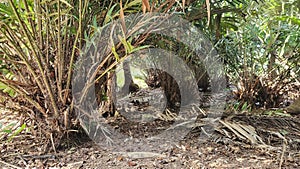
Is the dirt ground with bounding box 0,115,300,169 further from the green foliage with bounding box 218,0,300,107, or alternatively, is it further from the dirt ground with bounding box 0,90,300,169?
the green foliage with bounding box 218,0,300,107

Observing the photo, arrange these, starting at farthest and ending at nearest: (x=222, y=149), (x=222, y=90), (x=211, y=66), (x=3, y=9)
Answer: (x=222, y=90)
(x=211, y=66)
(x=222, y=149)
(x=3, y=9)

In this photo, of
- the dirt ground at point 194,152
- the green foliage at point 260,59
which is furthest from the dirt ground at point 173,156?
the green foliage at point 260,59

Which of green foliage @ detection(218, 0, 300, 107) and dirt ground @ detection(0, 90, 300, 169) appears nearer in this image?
dirt ground @ detection(0, 90, 300, 169)

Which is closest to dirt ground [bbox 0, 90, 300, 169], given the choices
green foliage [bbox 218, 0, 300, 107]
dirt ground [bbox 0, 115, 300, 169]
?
dirt ground [bbox 0, 115, 300, 169]

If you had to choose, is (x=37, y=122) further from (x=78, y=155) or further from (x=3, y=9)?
(x=3, y=9)

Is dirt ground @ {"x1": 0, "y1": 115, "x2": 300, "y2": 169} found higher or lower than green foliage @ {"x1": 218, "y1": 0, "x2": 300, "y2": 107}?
lower

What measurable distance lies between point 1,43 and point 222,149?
0.68m

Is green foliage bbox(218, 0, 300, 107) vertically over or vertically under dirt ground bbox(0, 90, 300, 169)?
over

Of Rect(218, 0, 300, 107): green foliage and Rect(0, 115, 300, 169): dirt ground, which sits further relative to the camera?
Rect(218, 0, 300, 107): green foliage

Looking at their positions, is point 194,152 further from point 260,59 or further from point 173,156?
point 260,59

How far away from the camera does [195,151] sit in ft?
2.54

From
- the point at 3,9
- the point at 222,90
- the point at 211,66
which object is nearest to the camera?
the point at 3,9

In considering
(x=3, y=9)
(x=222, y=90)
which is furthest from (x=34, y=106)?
(x=222, y=90)

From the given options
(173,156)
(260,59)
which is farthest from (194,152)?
(260,59)
